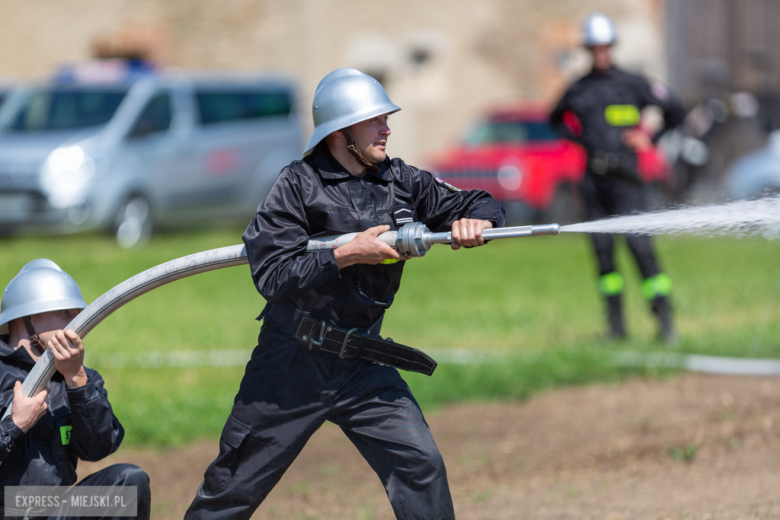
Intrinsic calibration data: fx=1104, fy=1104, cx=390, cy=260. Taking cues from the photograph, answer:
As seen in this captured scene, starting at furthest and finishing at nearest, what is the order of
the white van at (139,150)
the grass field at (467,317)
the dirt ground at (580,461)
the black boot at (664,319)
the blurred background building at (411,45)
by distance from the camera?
the blurred background building at (411,45) → the white van at (139,150) → the black boot at (664,319) → the grass field at (467,317) → the dirt ground at (580,461)

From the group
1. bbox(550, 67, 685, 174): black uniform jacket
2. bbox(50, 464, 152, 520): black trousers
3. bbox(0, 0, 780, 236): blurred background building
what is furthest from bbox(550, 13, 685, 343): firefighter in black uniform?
bbox(0, 0, 780, 236): blurred background building

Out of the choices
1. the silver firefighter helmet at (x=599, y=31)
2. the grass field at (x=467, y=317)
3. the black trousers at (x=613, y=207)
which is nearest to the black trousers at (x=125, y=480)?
the grass field at (x=467, y=317)

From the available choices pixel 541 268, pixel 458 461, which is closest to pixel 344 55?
pixel 541 268

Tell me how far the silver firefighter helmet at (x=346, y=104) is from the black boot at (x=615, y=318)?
5151 millimetres

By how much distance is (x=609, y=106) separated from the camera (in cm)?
873

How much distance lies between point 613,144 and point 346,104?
5.26 metres

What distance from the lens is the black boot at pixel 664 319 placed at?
8.38 m

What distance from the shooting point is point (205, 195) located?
15.9 metres

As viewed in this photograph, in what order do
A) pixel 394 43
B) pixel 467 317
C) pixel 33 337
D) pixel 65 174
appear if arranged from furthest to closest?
pixel 394 43 → pixel 65 174 → pixel 467 317 → pixel 33 337

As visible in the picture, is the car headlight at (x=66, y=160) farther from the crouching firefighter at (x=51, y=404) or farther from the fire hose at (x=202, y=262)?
the fire hose at (x=202, y=262)

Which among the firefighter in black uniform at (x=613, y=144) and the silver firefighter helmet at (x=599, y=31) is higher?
the silver firefighter helmet at (x=599, y=31)

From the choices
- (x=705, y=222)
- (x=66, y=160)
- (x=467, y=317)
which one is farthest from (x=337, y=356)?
(x=66, y=160)

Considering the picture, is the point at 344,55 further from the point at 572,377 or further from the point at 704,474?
the point at 704,474

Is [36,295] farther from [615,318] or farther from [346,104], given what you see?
[615,318]
